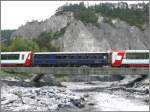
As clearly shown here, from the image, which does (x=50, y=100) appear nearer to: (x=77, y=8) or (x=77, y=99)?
(x=77, y=99)

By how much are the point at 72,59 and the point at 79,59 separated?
1017 millimetres

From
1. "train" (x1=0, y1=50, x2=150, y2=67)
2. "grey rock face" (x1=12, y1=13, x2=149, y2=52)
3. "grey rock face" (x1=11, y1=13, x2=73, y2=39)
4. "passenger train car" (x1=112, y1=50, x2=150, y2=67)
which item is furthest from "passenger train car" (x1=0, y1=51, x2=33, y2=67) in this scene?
"grey rock face" (x1=11, y1=13, x2=73, y2=39)

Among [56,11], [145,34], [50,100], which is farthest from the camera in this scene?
[56,11]

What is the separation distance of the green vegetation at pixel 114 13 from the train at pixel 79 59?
8325 cm

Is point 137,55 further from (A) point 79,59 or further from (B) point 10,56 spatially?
(B) point 10,56

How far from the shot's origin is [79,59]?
2395 inches

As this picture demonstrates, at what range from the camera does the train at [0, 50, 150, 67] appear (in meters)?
58.6

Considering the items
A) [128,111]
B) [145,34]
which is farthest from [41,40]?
[128,111]

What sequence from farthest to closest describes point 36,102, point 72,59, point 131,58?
1. point 72,59
2. point 131,58
3. point 36,102

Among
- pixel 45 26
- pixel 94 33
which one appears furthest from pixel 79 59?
pixel 45 26

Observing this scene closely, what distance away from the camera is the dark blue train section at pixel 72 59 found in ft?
197

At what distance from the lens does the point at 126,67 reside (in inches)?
2336

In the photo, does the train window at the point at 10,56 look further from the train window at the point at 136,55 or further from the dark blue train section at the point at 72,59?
the train window at the point at 136,55

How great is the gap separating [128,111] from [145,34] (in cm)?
11656
